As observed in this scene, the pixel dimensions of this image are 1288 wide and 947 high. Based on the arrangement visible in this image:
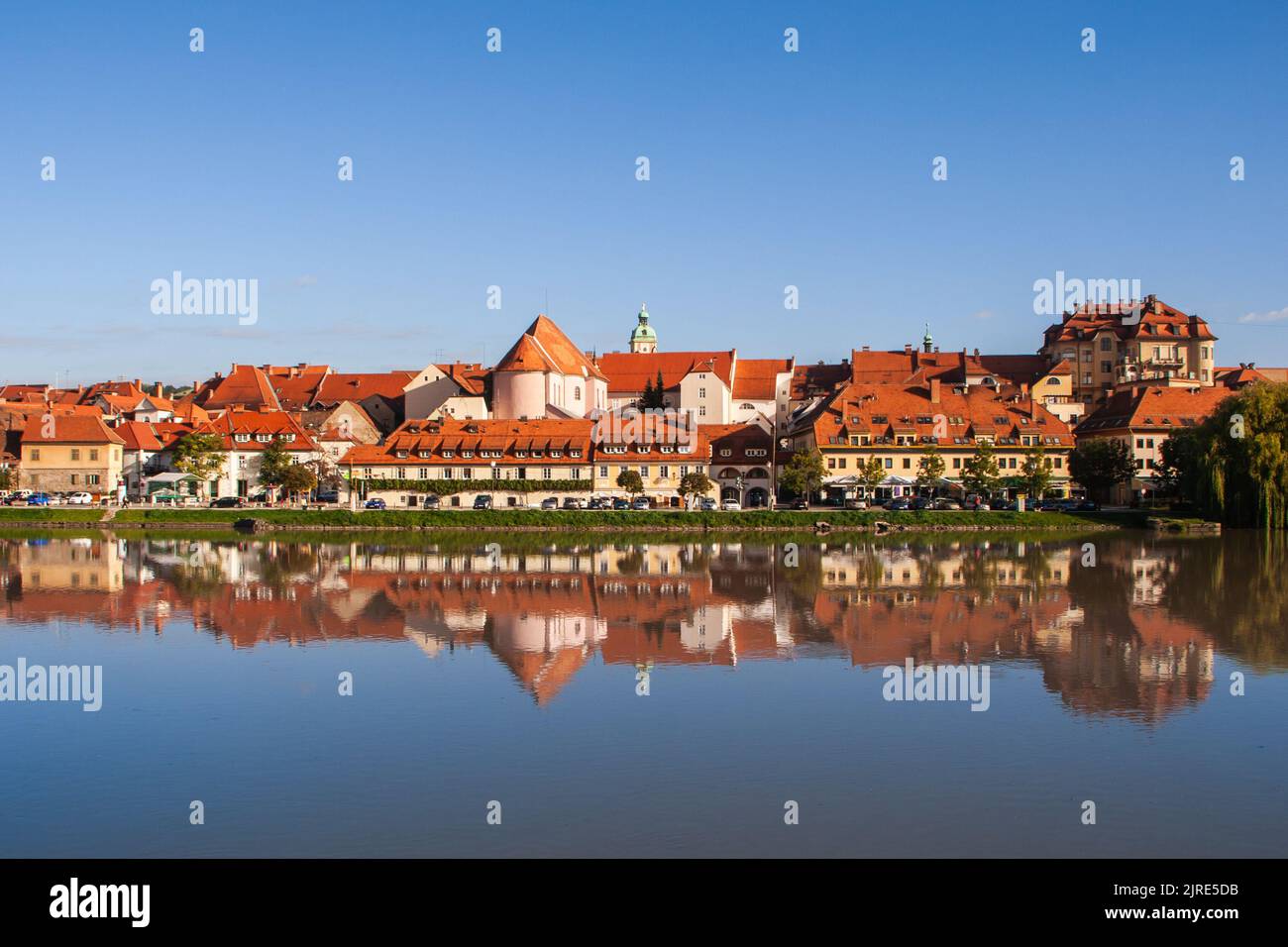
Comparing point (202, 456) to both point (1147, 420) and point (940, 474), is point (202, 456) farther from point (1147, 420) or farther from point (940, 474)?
point (1147, 420)

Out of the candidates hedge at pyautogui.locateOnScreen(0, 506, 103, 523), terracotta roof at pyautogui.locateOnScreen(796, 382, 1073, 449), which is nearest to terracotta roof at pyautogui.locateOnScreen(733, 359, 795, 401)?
terracotta roof at pyautogui.locateOnScreen(796, 382, 1073, 449)

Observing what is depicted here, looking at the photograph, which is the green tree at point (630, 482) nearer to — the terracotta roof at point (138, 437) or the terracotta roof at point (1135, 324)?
the terracotta roof at point (138, 437)

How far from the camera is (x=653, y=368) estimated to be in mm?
79875

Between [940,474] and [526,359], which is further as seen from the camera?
[526,359]

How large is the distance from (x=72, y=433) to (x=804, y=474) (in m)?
35.2

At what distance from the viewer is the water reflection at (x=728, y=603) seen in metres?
20.2

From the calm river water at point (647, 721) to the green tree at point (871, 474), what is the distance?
80.4ft

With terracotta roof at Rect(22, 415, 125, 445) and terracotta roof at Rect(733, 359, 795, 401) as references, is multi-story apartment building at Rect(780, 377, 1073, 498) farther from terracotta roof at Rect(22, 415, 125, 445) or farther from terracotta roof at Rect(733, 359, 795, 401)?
terracotta roof at Rect(22, 415, 125, 445)

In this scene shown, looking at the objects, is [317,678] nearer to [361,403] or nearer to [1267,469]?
[1267,469]

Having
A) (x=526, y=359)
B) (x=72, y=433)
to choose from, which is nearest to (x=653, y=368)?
(x=526, y=359)

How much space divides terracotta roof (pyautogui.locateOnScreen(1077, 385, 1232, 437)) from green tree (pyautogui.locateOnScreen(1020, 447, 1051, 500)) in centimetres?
659
